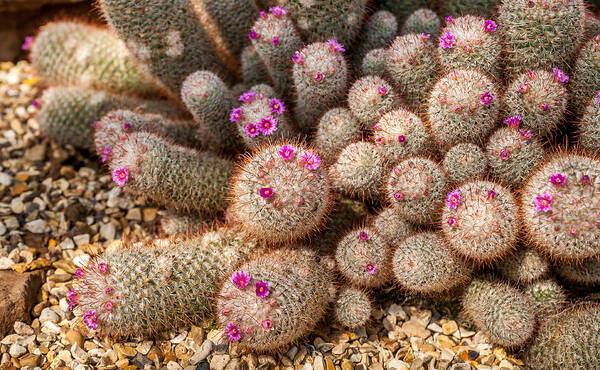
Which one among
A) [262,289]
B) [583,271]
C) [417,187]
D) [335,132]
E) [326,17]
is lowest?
[583,271]

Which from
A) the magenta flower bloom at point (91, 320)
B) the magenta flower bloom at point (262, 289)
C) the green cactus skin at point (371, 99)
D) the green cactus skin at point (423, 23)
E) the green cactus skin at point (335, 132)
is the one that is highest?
the green cactus skin at point (423, 23)

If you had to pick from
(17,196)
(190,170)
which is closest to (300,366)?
(190,170)

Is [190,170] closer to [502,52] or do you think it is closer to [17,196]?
[17,196]

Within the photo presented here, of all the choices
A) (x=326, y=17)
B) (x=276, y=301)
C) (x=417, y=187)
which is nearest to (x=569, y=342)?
(x=417, y=187)

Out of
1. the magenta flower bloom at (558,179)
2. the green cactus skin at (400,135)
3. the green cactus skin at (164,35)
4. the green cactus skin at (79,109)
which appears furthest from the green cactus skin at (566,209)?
the green cactus skin at (79,109)

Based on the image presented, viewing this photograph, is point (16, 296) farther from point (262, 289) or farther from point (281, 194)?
point (281, 194)

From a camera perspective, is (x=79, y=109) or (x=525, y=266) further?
(x=79, y=109)

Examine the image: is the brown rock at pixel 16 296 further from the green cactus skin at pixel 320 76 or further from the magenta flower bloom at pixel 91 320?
the green cactus skin at pixel 320 76
